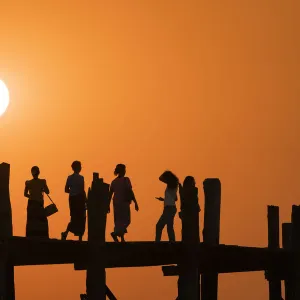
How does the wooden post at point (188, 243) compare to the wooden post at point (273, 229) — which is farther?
the wooden post at point (273, 229)

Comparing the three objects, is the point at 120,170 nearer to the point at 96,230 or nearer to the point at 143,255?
the point at 143,255

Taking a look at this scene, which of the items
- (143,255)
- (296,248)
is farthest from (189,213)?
(296,248)

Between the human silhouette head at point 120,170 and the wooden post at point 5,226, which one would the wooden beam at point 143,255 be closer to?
→ the wooden post at point 5,226

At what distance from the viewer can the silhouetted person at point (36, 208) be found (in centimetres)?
2125

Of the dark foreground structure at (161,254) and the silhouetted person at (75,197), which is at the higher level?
the silhouetted person at (75,197)

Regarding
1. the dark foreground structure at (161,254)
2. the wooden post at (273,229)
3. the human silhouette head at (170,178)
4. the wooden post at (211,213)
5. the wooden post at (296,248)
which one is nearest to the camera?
the dark foreground structure at (161,254)

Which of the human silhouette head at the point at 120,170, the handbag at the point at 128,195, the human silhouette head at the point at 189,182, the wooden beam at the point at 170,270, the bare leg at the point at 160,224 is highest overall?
the human silhouette head at the point at 120,170

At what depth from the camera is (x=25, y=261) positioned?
1867 cm

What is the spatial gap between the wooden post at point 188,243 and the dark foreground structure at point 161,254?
2 centimetres

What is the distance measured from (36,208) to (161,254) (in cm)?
253

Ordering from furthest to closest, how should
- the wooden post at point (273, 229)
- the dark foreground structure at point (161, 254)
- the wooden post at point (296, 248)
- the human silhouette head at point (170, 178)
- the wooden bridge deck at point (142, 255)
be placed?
1. the wooden post at point (273, 229)
2. the wooden post at point (296, 248)
3. the human silhouette head at point (170, 178)
4. the wooden bridge deck at point (142, 255)
5. the dark foreground structure at point (161, 254)

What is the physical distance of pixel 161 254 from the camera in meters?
20.7

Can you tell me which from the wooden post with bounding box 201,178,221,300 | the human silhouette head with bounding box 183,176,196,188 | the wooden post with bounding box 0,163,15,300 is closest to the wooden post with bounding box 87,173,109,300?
the wooden post with bounding box 0,163,15,300

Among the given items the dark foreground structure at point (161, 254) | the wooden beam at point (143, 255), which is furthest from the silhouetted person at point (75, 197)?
the wooden beam at point (143, 255)
